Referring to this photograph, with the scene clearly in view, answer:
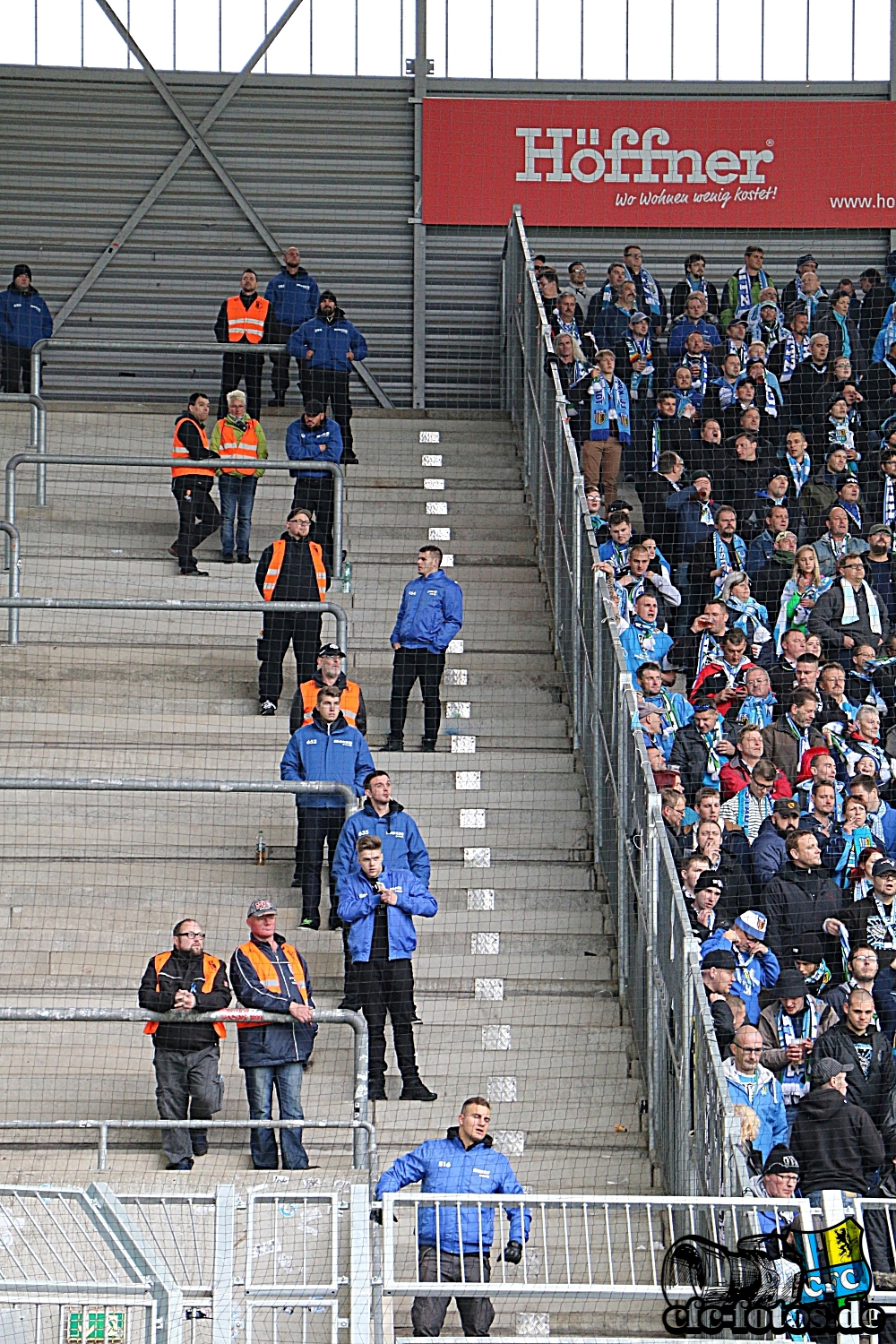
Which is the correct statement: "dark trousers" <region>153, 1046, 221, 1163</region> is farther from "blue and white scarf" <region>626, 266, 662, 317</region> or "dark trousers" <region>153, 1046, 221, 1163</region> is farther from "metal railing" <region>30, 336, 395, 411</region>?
"blue and white scarf" <region>626, 266, 662, 317</region>

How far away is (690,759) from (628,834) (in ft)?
3.47

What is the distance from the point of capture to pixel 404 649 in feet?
39.3

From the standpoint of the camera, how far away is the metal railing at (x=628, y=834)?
8211 millimetres

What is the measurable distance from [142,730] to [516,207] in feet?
21.6

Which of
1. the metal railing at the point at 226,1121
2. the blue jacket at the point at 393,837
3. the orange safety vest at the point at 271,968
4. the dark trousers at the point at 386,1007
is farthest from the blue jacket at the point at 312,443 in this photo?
the metal railing at the point at 226,1121

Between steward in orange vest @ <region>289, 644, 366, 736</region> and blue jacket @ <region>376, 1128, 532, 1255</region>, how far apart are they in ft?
10.7

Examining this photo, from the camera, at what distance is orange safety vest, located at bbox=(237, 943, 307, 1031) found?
9.12 m

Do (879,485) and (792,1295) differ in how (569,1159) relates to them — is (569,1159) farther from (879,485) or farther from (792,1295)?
(879,485)

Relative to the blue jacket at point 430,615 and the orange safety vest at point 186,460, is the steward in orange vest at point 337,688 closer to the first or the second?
the blue jacket at point 430,615

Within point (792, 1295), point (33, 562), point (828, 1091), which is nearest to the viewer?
point (792, 1295)

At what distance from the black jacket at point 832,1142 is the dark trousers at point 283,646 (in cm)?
466

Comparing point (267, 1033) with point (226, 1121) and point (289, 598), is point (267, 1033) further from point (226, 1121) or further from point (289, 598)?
point (289, 598)

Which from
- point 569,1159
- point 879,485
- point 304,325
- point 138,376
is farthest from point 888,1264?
point 138,376

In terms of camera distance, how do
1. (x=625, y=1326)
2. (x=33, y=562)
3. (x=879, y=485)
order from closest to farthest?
(x=625, y=1326), (x=33, y=562), (x=879, y=485)
